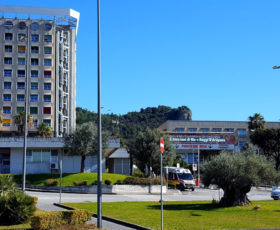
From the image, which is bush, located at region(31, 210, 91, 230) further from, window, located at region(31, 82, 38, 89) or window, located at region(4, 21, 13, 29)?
window, located at region(4, 21, 13, 29)

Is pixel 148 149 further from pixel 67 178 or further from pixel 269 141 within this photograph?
pixel 269 141

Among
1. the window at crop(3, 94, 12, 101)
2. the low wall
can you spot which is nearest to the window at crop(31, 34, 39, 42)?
the window at crop(3, 94, 12, 101)

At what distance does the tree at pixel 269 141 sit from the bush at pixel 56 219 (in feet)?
206

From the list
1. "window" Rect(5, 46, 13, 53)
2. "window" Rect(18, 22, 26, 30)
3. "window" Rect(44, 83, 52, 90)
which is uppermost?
"window" Rect(18, 22, 26, 30)

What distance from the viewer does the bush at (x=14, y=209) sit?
17984 mm

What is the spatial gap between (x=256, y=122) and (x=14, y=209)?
230 ft

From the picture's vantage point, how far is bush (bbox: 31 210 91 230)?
15586mm

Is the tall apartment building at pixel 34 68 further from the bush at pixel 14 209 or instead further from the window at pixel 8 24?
the bush at pixel 14 209

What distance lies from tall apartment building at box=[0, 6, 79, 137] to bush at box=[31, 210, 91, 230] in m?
66.4

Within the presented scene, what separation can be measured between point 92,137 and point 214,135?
3728cm

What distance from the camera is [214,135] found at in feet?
279

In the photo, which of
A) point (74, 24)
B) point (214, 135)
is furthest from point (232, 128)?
point (74, 24)

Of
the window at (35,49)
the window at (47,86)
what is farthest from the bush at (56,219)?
the window at (35,49)

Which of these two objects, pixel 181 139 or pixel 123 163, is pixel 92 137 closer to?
pixel 123 163
